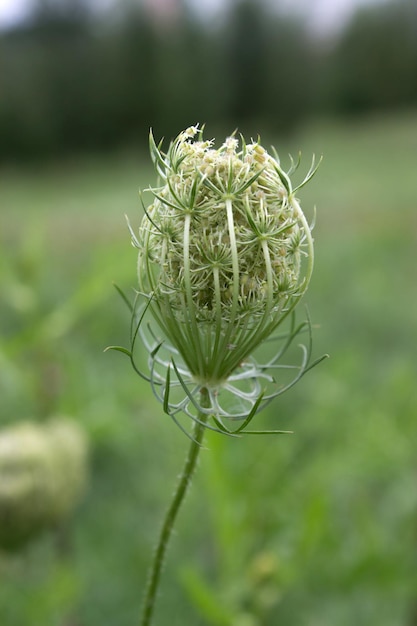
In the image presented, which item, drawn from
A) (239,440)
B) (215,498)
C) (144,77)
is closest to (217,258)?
(215,498)

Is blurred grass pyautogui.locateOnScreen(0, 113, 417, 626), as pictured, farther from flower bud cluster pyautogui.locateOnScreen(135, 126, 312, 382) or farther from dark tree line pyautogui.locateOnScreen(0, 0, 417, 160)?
dark tree line pyautogui.locateOnScreen(0, 0, 417, 160)

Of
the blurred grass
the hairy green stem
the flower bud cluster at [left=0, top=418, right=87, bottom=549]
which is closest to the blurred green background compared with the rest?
the blurred grass

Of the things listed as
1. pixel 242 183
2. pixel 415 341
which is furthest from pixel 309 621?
pixel 415 341

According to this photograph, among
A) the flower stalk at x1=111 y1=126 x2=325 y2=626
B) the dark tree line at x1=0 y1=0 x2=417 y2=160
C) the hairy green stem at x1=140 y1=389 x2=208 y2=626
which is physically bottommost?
the hairy green stem at x1=140 y1=389 x2=208 y2=626

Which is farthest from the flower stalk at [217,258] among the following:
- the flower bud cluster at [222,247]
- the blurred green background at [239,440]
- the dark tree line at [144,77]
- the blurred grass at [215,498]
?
the dark tree line at [144,77]

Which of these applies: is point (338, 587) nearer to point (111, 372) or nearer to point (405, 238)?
point (111, 372)

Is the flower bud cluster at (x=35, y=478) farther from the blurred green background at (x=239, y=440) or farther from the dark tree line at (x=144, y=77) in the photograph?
the dark tree line at (x=144, y=77)

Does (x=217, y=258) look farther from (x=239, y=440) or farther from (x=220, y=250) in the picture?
(x=239, y=440)
